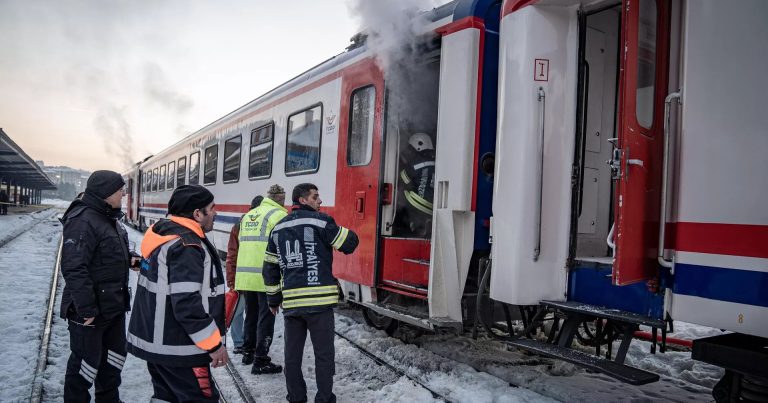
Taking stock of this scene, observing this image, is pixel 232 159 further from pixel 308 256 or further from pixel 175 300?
pixel 175 300

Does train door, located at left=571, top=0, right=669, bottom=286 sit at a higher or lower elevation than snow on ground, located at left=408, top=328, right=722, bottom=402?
higher

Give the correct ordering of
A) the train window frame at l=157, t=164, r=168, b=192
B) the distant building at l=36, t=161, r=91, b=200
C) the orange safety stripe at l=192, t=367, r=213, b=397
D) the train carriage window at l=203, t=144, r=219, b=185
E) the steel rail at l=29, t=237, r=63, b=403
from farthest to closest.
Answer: the distant building at l=36, t=161, r=91, b=200, the train window frame at l=157, t=164, r=168, b=192, the train carriage window at l=203, t=144, r=219, b=185, the steel rail at l=29, t=237, r=63, b=403, the orange safety stripe at l=192, t=367, r=213, b=397

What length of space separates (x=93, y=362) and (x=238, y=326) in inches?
79.5

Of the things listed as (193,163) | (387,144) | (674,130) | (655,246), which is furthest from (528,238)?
(193,163)

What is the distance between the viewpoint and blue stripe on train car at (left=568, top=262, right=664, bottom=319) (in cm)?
301

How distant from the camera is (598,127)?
4.36m

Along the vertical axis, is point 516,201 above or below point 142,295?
above

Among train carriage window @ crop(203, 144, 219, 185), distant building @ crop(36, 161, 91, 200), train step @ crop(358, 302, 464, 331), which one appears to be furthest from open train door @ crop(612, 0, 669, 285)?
distant building @ crop(36, 161, 91, 200)

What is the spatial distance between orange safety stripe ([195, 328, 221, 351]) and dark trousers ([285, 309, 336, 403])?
93cm

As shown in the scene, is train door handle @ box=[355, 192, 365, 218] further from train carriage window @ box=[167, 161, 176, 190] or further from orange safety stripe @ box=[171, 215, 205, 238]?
train carriage window @ box=[167, 161, 176, 190]

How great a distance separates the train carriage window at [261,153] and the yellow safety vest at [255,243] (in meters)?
2.84

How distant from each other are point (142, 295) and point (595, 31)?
4.06 metres

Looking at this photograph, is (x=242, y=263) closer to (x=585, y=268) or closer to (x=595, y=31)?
(x=585, y=268)

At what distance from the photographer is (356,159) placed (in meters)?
5.30
